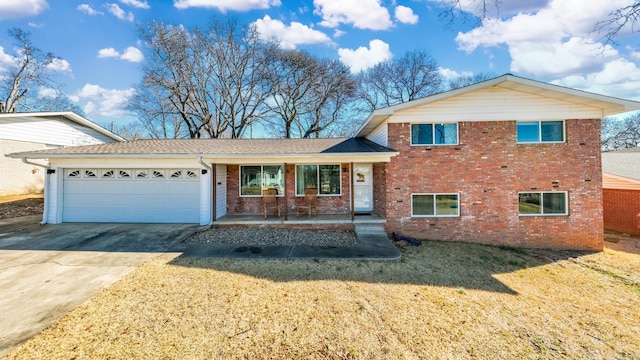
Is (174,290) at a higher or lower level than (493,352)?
higher

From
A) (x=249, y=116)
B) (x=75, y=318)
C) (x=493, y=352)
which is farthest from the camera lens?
(x=249, y=116)

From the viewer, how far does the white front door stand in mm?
10617

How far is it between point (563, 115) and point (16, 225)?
19.2 meters

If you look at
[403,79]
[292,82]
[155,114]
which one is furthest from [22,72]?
[403,79]

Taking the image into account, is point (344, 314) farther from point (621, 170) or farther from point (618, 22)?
point (621, 170)

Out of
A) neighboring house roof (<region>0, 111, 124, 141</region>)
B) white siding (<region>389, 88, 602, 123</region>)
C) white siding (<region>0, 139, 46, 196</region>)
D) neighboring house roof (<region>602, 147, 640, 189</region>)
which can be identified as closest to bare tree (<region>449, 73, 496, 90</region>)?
neighboring house roof (<region>602, 147, 640, 189</region>)

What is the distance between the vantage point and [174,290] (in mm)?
4648

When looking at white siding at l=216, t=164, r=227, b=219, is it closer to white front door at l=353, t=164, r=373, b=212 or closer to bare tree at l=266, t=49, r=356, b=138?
white front door at l=353, t=164, r=373, b=212

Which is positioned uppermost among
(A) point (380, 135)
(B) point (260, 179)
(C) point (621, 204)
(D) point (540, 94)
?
(D) point (540, 94)

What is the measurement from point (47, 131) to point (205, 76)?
1211 centimetres

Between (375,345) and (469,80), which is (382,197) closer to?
(375,345)

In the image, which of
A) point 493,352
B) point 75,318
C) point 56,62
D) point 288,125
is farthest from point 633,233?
point 56,62

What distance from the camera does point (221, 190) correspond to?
10281 millimetres

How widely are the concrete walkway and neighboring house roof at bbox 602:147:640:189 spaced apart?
40.3 ft
